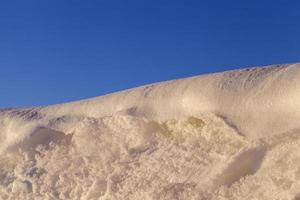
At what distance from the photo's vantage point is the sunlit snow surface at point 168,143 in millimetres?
3342

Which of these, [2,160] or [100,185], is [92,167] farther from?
[2,160]

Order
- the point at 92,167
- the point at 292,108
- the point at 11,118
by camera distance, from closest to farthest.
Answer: the point at 292,108 < the point at 92,167 < the point at 11,118

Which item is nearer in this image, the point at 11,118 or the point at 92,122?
the point at 92,122

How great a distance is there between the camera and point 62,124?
4.68 m

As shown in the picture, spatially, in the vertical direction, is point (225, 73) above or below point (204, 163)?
above

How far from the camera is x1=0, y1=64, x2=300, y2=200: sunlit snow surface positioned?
3342mm

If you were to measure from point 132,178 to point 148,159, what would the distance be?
6.0 inches

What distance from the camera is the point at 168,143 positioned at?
13.1 ft

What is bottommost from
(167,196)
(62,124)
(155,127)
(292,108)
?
(167,196)

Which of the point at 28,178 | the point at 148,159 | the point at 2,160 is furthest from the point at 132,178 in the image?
the point at 2,160

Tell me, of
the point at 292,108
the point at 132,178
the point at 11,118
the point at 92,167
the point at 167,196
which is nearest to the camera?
the point at 292,108

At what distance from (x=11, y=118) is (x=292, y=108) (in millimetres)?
2493

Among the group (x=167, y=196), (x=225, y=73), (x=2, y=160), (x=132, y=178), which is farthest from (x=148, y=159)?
(x=2, y=160)

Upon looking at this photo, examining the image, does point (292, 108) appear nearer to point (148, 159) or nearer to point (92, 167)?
point (148, 159)
